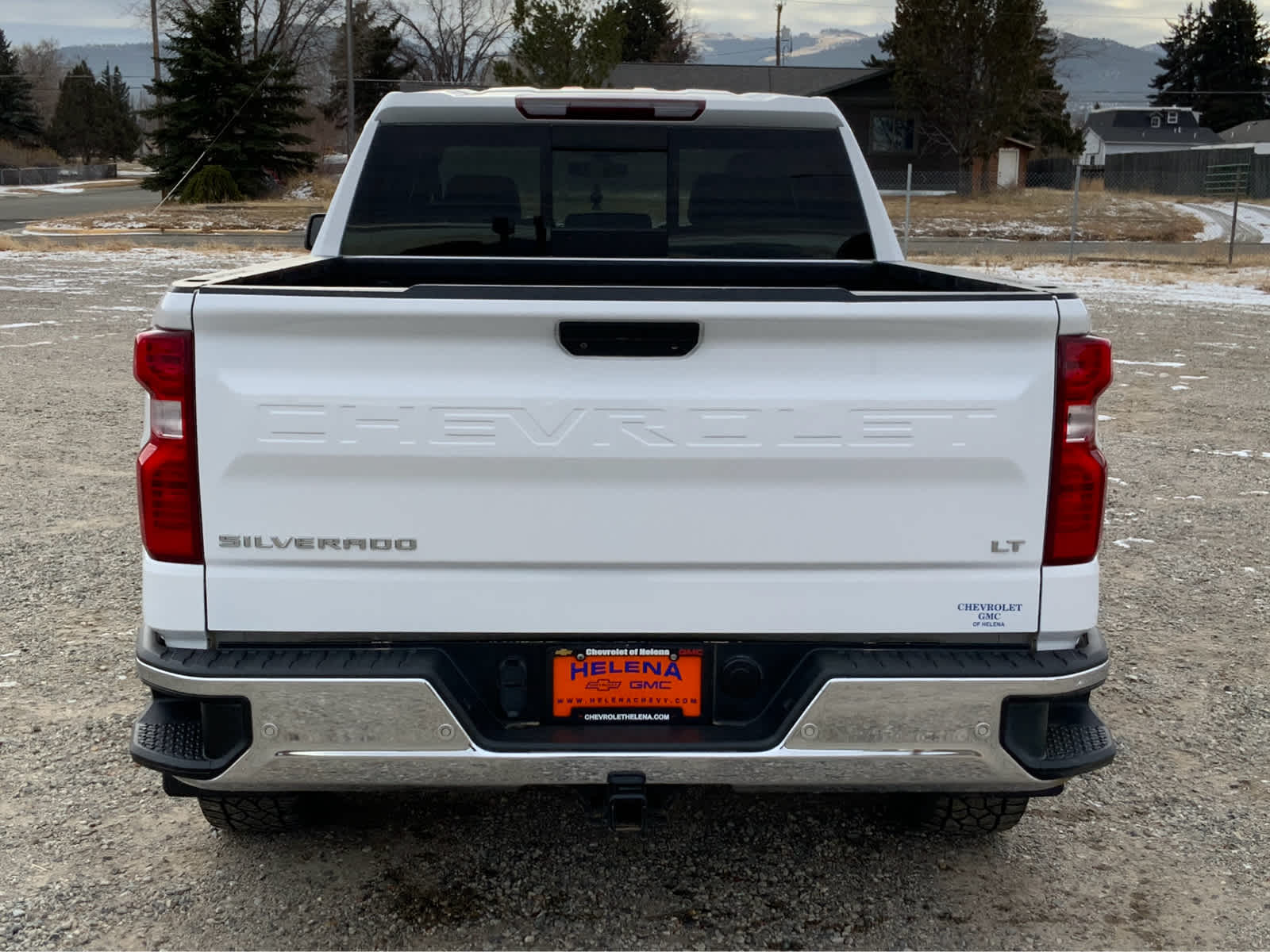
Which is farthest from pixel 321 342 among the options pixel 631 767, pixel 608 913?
pixel 608 913

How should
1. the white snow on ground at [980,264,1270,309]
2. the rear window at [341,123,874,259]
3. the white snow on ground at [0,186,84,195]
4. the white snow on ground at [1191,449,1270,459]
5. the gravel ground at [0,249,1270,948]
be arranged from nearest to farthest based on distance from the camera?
1. the gravel ground at [0,249,1270,948]
2. the rear window at [341,123,874,259]
3. the white snow on ground at [1191,449,1270,459]
4. the white snow on ground at [980,264,1270,309]
5. the white snow on ground at [0,186,84,195]

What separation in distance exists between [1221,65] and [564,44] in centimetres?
6530

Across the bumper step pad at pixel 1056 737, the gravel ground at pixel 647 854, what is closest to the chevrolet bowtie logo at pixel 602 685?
the gravel ground at pixel 647 854

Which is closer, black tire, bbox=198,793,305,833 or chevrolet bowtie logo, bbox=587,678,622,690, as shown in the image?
chevrolet bowtie logo, bbox=587,678,622,690

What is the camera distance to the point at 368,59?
59250 millimetres

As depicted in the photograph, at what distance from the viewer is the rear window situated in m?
4.72

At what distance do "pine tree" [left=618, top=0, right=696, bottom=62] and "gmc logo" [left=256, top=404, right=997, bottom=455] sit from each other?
6632 centimetres

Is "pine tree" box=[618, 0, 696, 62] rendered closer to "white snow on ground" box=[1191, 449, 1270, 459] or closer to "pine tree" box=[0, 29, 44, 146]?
"pine tree" box=[0, 29, 44, 146]

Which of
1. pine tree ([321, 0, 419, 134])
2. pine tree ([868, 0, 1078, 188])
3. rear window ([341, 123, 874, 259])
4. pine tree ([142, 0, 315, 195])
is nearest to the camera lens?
rear window ([341, 123, 874, 259])

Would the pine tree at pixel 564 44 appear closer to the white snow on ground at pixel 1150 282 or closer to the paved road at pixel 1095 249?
the paved road at pixel 1095 249

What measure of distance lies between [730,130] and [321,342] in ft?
8.73

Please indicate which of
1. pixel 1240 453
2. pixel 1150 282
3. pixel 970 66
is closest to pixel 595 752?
pixel 1240 453

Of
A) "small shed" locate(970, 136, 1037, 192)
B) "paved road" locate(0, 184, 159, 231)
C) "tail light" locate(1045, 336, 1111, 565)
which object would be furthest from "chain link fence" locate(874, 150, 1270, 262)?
"paved road" locate(0, 184, 159, 231)

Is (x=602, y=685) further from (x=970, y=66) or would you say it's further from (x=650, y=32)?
(x=650, y=32)
